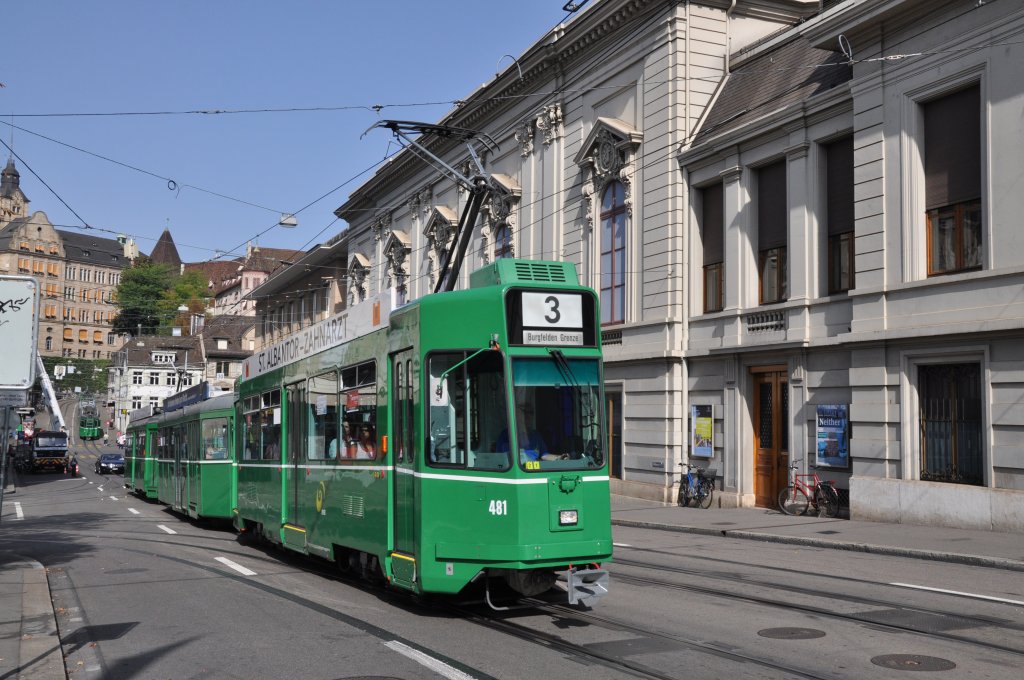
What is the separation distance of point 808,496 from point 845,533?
3760mm

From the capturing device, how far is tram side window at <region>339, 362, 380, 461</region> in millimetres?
10898

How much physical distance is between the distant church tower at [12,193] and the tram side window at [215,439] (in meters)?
143

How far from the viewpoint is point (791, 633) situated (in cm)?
876

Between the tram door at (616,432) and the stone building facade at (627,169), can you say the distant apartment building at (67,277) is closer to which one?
the stone building facade at (627,169)

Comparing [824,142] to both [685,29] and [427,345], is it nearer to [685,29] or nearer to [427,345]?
[685,29]

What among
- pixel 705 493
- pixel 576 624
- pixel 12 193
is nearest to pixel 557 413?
pixel 576 624

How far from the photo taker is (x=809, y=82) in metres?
23.7

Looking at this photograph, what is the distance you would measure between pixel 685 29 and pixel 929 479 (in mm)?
13728

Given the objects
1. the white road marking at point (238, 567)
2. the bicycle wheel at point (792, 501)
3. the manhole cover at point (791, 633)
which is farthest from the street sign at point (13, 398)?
the bicycle wheel at point (792, 501)

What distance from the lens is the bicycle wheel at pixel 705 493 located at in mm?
24938

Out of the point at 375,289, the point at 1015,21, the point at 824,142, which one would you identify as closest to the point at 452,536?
the point at 1015,21

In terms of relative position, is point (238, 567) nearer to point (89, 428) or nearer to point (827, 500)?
point (827, 500)

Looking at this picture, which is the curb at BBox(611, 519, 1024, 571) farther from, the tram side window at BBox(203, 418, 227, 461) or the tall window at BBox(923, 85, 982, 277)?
the tram side window at BBox(203, 418, 227, 461)

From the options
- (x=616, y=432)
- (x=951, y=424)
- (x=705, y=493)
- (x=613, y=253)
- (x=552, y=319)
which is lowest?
(x=705, y=493)
